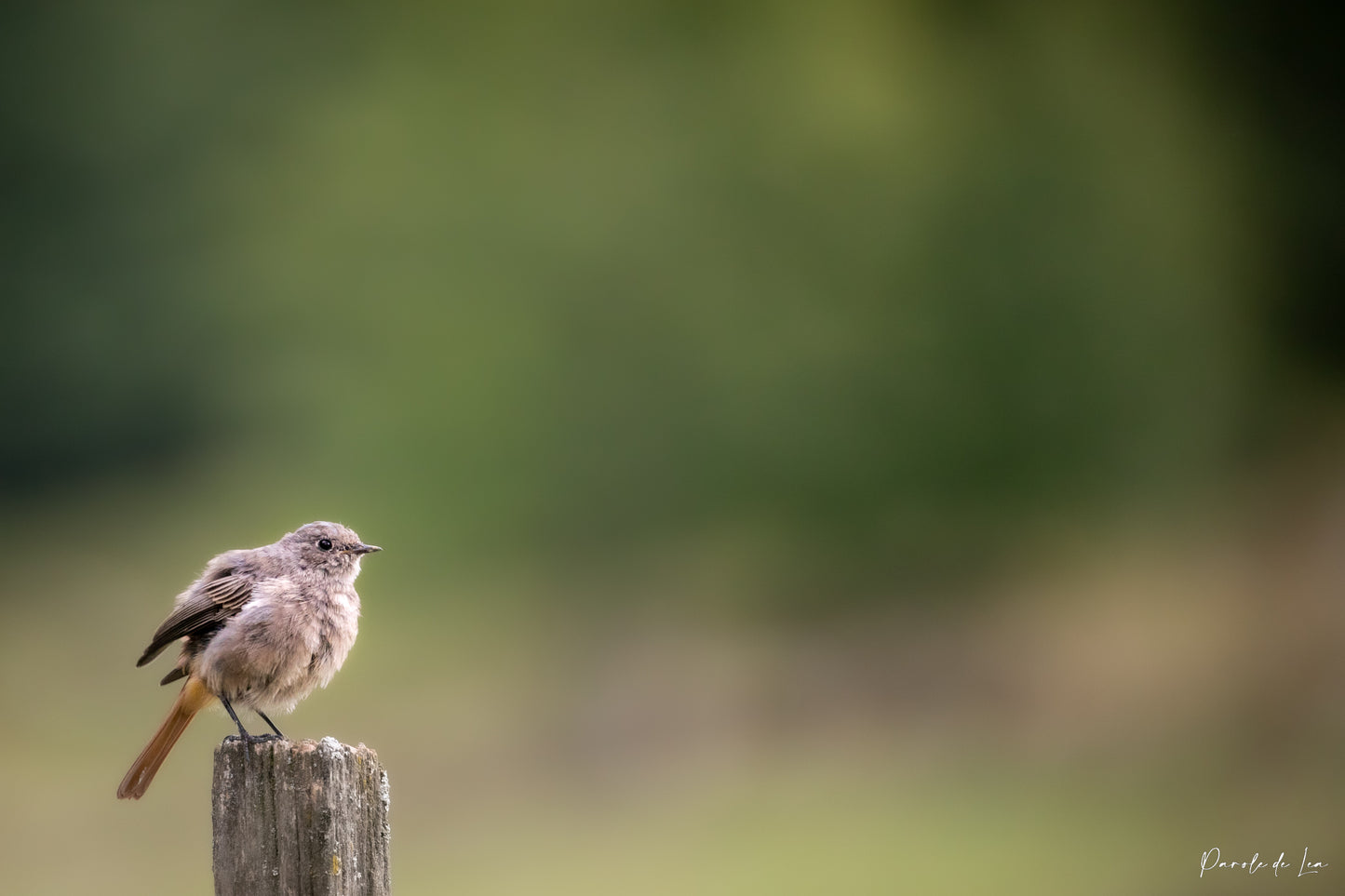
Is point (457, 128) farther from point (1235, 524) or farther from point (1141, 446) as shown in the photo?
point (1235, 524)

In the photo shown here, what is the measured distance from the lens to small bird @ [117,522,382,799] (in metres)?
4.21

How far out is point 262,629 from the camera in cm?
422

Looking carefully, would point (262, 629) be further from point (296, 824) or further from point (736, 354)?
point (736, 354)

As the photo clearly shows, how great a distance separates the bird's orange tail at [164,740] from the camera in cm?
393

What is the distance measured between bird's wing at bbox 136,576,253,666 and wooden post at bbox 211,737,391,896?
1.60 meters

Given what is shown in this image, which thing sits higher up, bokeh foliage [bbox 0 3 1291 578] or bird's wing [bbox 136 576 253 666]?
bokeh foliage [bbox 0 3 1291 578]

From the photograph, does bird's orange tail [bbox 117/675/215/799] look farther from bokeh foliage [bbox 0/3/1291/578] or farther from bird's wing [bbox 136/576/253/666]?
A: bokeh foliage [bbox 0/3/1291/578]

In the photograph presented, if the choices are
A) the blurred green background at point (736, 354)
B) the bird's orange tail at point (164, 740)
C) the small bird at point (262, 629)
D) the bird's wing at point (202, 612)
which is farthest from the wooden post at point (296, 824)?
the blurred green background at point (736, 354)

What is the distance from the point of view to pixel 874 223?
14.6 meters

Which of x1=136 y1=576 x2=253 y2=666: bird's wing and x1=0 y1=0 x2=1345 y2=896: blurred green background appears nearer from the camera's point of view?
x1=136 y1=576 x2=253 y2=666: bird's wing

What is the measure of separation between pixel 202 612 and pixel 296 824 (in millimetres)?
1788
